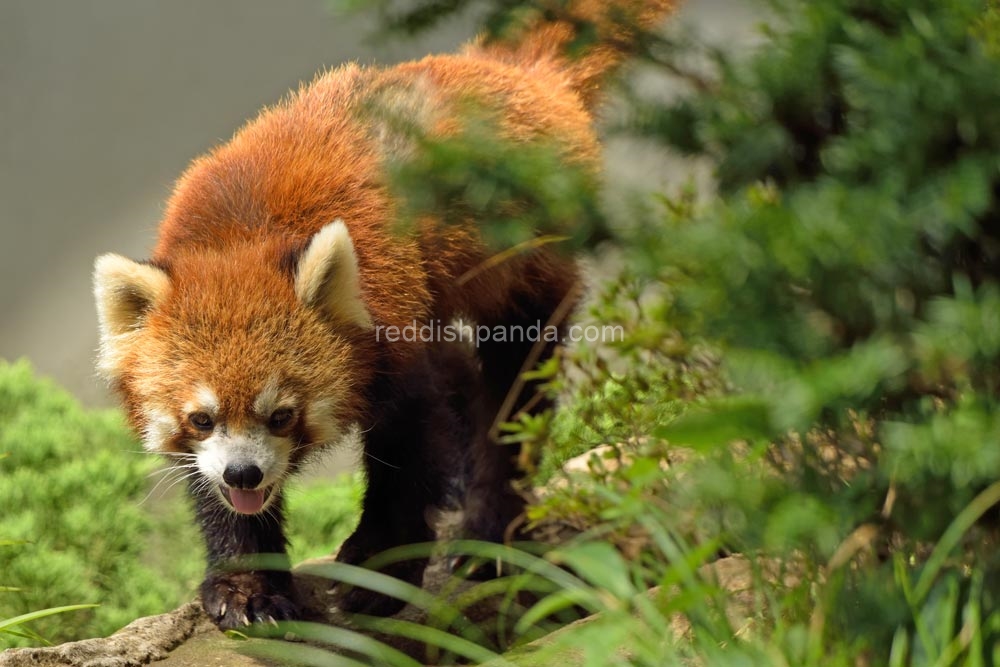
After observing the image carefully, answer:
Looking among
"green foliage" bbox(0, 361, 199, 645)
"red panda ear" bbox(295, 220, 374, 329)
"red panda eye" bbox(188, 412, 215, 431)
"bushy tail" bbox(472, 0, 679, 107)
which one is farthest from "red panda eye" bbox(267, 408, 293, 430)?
"green foliage" bbox(0, 361, 199, 645)

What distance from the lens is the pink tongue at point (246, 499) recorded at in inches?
91.2

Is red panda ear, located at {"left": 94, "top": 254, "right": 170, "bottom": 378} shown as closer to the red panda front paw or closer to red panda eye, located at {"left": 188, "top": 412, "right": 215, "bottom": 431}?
red panda eye, located at {"left": 188, "top": 412, "right": 215, "bottom": 431}

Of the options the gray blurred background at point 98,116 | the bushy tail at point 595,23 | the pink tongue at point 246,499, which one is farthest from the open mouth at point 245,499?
the gray blurred background at point 98,116

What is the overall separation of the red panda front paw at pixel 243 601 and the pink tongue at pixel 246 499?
11.1 inches

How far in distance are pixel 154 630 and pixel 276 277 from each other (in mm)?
812

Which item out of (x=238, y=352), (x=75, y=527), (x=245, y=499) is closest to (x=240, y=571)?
(x=245, y=499)

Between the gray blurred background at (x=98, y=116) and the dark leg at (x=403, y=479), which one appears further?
the gray blurred background at (x=98, y=116)

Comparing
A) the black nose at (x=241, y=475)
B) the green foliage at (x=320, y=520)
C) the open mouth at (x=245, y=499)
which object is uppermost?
the black nose at (x=241, y=475)

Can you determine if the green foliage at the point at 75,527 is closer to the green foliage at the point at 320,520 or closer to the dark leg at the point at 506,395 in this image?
the green foliage at the point at 320,520

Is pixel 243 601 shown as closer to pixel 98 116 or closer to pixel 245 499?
pixel 245 499

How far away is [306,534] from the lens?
4441 millimetres

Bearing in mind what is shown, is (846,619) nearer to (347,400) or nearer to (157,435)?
(347,400)

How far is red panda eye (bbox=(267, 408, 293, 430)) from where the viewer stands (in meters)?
2.31

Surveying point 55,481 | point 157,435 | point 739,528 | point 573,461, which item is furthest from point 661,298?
point 55,481
